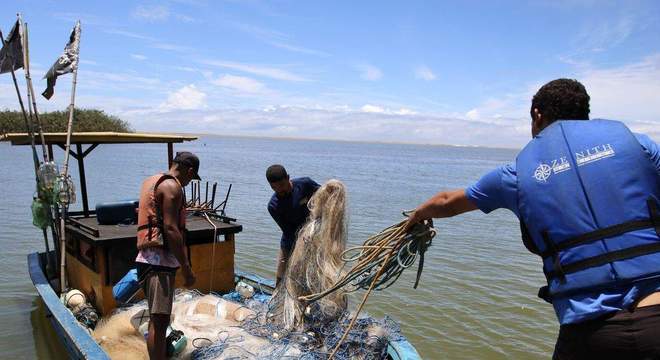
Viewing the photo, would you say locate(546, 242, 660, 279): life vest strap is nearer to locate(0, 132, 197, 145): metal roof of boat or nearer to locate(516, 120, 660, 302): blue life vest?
locate(516, 120, 660, 302): blue life vest

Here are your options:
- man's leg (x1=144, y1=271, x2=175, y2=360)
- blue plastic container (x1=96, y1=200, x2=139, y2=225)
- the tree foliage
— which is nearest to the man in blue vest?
man's leg (x1=144, y1=271, x2=175, y2=360)

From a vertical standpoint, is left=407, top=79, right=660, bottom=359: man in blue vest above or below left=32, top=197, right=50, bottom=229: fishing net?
above

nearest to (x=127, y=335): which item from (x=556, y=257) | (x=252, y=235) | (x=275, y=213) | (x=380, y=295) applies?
(x=275, y=213)

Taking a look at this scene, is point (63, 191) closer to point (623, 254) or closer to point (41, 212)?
point (41, 212)

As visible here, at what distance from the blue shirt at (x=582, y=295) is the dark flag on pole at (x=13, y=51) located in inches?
260

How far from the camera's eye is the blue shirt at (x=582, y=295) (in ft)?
6.73

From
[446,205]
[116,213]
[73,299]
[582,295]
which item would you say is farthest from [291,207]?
[582,295]

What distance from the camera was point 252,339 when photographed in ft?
14.2

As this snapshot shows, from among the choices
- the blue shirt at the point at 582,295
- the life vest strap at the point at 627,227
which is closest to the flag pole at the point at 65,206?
the blue shirt at the point at 582,295

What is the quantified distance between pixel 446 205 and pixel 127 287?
3696mm

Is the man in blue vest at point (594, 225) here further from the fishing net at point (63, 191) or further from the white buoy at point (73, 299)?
the fishing net at point (63, 191)

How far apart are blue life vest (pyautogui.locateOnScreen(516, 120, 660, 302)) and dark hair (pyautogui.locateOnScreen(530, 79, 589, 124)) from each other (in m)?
0.09

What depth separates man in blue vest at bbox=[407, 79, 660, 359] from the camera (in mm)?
2047

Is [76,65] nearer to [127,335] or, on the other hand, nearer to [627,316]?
[127,335]
